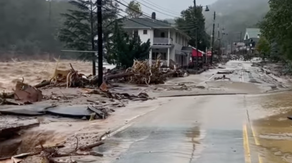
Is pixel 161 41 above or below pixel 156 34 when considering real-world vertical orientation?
below

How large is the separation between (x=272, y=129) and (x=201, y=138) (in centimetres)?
285

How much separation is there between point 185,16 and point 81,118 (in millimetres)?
83926

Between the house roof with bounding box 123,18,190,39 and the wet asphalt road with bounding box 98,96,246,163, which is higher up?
the house roof with bounding box 123,18,190,39

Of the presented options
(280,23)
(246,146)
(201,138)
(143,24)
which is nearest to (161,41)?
(143,24)

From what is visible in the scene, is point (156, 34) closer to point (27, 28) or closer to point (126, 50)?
point (126, 50)

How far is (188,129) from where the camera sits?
13.4 m

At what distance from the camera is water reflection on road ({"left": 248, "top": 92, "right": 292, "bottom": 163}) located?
32.3 feet

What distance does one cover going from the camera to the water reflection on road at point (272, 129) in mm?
9844

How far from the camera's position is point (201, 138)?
464 inches

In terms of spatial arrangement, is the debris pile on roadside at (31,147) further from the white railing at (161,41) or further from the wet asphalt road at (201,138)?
the white railing at (161,41)

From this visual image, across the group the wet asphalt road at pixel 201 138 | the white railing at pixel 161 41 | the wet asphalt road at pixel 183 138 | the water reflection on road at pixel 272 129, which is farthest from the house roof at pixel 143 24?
the wet asphalt road at pixel 183 138

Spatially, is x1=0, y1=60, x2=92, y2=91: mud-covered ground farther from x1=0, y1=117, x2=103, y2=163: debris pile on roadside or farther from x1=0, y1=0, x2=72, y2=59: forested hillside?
x1=0, y1=0, x2=72, y2=59: forested hillside

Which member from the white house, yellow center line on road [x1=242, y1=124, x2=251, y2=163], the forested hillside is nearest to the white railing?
the white house

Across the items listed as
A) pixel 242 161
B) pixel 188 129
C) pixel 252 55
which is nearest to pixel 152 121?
pixel 188 129
